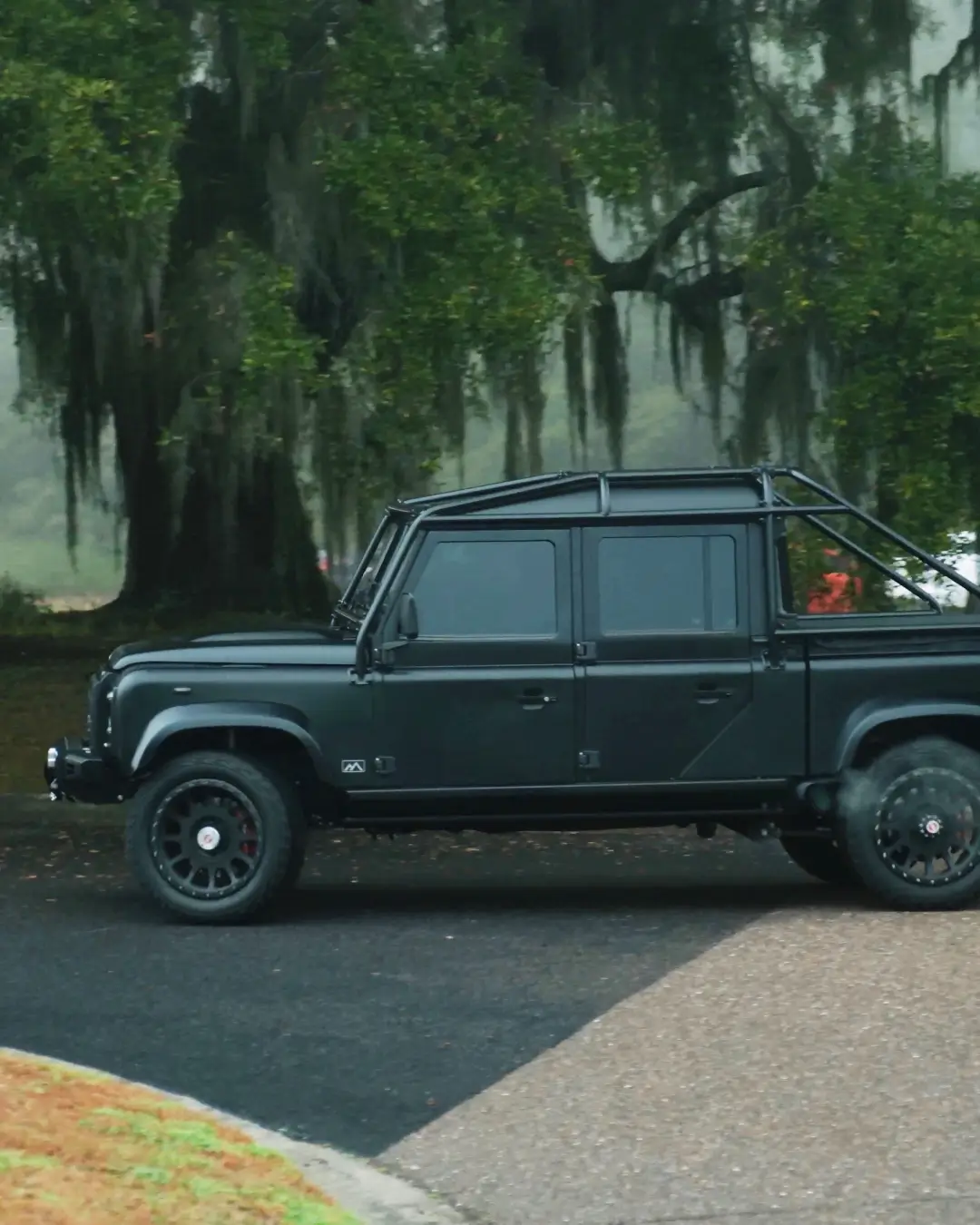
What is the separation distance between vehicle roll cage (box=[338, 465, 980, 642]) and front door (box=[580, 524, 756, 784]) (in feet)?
0.28

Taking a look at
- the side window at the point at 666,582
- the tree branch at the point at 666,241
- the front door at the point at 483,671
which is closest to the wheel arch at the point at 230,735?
the front door at the point at 483,671

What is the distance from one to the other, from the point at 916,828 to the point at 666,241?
11.1 meters

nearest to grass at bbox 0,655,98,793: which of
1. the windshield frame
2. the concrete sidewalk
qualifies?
the windshield frame

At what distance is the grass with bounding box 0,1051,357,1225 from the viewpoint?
5.68m

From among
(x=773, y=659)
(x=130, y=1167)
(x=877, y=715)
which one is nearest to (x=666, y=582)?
(x=773, y=659)

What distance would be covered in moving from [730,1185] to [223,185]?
1557cm

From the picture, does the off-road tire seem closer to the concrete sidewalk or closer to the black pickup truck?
the black pickup truck

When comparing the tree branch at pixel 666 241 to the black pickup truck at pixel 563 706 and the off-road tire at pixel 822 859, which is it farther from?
the black pickup truck at pixel 563 706

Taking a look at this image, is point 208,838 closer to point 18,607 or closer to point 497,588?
point 497,588

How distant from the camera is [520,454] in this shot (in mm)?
21875

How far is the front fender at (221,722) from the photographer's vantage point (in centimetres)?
1080

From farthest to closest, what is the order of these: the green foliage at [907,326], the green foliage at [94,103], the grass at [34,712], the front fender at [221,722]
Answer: the grass at [34,712] → the green foliage at [907,326] → the green foliage at [94,103] → the front fender at [221,722]

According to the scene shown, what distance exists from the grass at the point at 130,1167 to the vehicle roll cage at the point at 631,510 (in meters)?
4.31

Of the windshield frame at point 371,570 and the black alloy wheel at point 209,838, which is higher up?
the windshield frame at point 371,570
